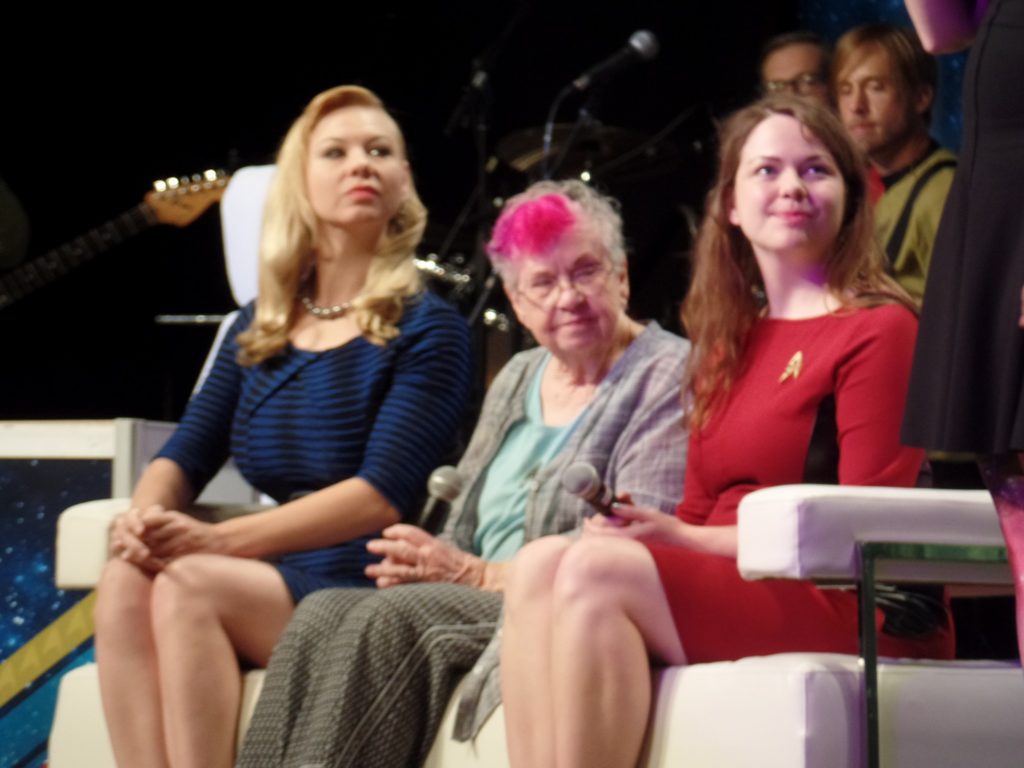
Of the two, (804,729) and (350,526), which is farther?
(350,526)

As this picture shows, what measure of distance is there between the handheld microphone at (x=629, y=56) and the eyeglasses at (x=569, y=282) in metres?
1.48

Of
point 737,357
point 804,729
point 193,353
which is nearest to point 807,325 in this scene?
point 737,357

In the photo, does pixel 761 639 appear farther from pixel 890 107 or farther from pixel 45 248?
pixel 45 248

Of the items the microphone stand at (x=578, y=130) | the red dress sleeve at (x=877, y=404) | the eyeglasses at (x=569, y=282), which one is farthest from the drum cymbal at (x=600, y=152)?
the red dress sleeve at (x=877, y=404)

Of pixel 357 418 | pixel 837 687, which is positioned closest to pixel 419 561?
pixel 357 418

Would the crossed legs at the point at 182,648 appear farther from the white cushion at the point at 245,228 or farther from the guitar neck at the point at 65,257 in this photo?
the guitar neck at the point at 65,257

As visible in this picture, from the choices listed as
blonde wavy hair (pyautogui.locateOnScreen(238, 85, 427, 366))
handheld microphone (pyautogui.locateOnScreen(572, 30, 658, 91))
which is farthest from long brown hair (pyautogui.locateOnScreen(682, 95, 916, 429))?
handheld microphone (pyautogui.locateOnScreen(572, 30, 658, 91))

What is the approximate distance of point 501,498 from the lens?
7.72 feet

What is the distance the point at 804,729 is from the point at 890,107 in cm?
148

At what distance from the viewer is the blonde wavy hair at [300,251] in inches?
100

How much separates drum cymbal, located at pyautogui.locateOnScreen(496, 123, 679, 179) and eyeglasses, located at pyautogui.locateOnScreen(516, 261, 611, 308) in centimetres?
170

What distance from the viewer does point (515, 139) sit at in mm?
4125

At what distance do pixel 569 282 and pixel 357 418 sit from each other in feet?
1.33

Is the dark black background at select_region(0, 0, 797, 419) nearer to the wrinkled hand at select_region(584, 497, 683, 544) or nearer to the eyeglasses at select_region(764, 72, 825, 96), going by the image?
the eyeglasses at select_region(764, 72, 825, 96)
